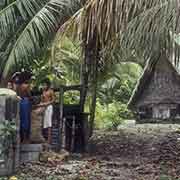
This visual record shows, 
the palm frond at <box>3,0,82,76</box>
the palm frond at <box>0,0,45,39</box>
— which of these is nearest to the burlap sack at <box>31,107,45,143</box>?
the palm frond at <box>3,0,82,76</box>

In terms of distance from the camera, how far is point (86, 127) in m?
12.2

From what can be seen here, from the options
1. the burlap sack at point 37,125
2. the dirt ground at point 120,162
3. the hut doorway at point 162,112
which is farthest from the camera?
the hut doorway at point 162,112

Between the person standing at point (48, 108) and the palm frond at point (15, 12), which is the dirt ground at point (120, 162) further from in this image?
the palm frond at point (15, 12)

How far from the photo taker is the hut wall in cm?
2033

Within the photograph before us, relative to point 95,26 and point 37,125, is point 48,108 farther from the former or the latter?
point 95,26

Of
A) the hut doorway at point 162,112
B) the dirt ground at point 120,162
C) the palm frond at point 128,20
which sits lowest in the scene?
the dirt ground at point 120,162

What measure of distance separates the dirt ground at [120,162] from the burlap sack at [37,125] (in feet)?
2.63

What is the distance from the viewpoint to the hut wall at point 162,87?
20.3 metres

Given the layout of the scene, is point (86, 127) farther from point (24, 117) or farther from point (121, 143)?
point (24, 117)

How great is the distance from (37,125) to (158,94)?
1092 centimetres

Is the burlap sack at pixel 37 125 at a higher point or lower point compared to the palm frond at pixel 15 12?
lower

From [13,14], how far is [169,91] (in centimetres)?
1041

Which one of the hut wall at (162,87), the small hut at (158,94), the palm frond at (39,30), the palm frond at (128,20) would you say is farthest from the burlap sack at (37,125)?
the hut wall at (162,87)

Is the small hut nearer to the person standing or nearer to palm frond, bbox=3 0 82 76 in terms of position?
Result: palm frond, bbox=3 0 82 76
